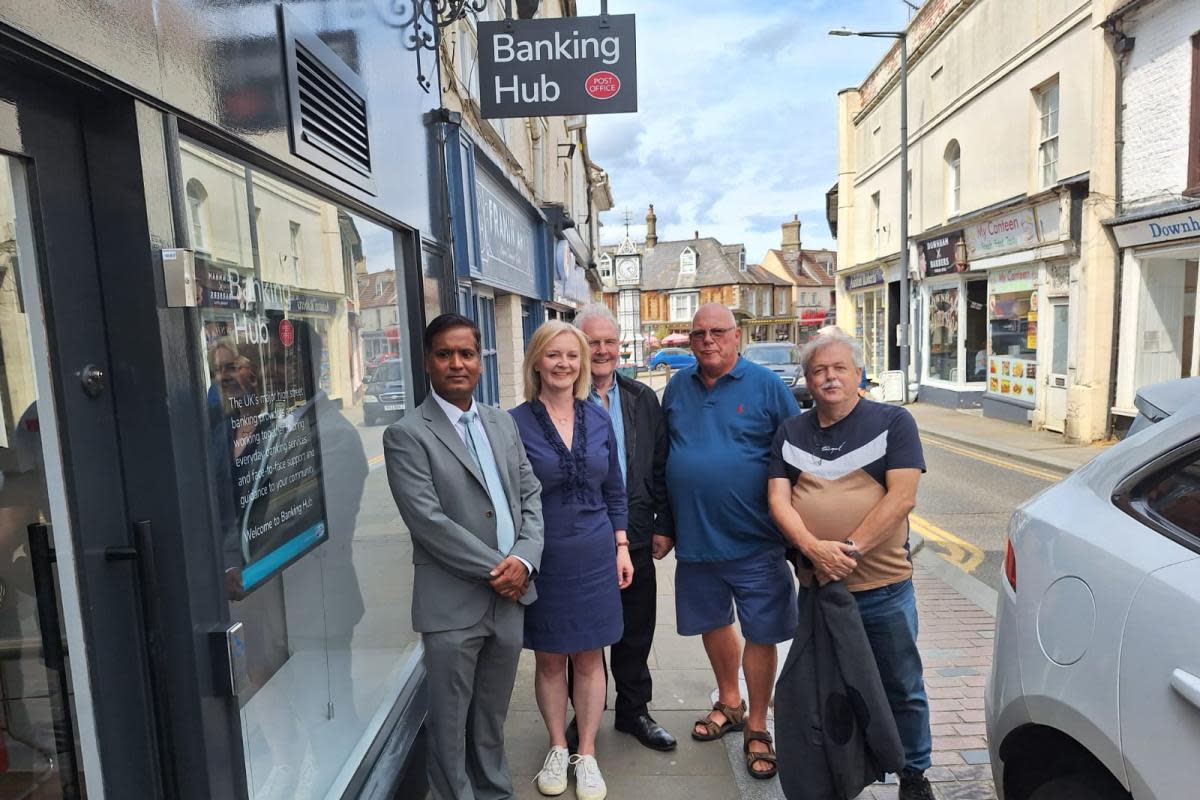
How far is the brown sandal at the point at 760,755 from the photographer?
3033 millimetres

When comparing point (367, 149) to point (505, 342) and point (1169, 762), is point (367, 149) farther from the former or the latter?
point (505, 342)

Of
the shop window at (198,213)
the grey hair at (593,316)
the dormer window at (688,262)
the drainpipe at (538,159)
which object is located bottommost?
the grey hair at (593,316)

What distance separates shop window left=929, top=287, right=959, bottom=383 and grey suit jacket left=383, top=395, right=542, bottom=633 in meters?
16.3

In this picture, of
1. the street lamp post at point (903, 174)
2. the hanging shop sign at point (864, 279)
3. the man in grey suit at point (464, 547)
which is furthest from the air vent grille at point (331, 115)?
the hanging shop sign at point (864, 279)

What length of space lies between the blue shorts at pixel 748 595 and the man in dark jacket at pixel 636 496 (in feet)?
0.74

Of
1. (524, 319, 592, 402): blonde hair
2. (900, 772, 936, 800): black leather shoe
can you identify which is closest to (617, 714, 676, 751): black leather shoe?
(900, 772, 936, 800): black leather shoe

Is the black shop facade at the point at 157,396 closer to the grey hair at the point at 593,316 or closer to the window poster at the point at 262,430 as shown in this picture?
the window poster at the point at 262,430

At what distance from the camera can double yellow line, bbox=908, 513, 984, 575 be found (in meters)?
5.98

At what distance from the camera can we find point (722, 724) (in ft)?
11.1

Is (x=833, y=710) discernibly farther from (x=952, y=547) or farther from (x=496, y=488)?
(x=952, y=547)

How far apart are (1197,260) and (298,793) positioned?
11.8 metres

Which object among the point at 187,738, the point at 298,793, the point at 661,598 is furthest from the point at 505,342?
the point at 187,738

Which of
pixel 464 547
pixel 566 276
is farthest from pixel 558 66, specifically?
pixel 566 276

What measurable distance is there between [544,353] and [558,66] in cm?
264
